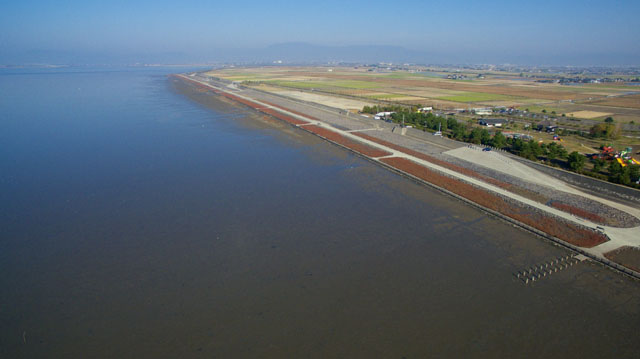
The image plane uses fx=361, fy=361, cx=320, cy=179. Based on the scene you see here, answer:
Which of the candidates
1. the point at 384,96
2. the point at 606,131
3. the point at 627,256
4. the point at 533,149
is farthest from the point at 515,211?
the point at 384,96

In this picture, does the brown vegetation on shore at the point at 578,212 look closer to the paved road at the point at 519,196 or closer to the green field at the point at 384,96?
the paved road at the point at 519,196

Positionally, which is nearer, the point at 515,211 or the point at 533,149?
the point at 515,211

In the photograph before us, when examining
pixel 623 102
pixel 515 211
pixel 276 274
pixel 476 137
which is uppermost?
pixel 623 102

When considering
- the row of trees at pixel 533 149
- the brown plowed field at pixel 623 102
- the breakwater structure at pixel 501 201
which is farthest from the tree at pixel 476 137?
the brown plowed field at pixel 623 102

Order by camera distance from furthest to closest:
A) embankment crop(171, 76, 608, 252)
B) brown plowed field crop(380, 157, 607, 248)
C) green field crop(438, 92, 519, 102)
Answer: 1. green field crop(438, 92, 519, 102)
2. embankment crop(171, 76, 608, 252)
3. brown plowed field crop(380, 157, 607, 248)

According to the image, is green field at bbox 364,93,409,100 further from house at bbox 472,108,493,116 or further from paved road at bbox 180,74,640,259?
paved road at bbox 180,74,640,259

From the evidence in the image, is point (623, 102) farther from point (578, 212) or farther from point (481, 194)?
point (481, 194)

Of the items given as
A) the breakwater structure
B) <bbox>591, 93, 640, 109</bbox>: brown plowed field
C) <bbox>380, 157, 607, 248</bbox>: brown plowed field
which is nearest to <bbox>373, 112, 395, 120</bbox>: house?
the breakwater structure
